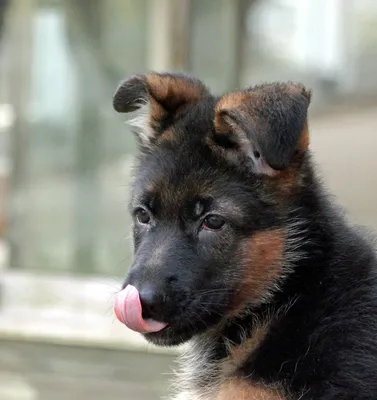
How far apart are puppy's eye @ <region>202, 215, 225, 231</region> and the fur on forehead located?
0.23 metres

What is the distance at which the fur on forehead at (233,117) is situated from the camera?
9.58ft

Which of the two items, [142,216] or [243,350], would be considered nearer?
[243,350]

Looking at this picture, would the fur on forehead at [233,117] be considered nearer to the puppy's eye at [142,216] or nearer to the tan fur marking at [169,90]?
the tan fur marking at [169,90]

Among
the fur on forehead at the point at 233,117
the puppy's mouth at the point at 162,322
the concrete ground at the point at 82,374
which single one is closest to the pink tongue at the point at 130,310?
the puppy's mouth at the point at 162,322

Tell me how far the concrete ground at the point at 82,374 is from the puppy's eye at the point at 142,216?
120 inches

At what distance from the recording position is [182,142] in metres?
3.33

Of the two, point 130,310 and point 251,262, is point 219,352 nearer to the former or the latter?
point 251,262

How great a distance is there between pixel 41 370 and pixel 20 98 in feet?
7.84

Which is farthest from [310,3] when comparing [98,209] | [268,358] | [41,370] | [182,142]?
[268,358]

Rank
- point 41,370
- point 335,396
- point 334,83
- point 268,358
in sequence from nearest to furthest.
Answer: point 335,396, point 268,358, point 41,370, point 334,83

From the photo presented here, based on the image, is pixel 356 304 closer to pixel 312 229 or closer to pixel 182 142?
pixel 312 229

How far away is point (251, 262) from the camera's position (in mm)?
3168

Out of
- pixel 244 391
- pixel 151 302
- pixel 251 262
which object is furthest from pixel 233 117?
pixel 244 391

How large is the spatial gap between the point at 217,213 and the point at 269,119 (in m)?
0.42
